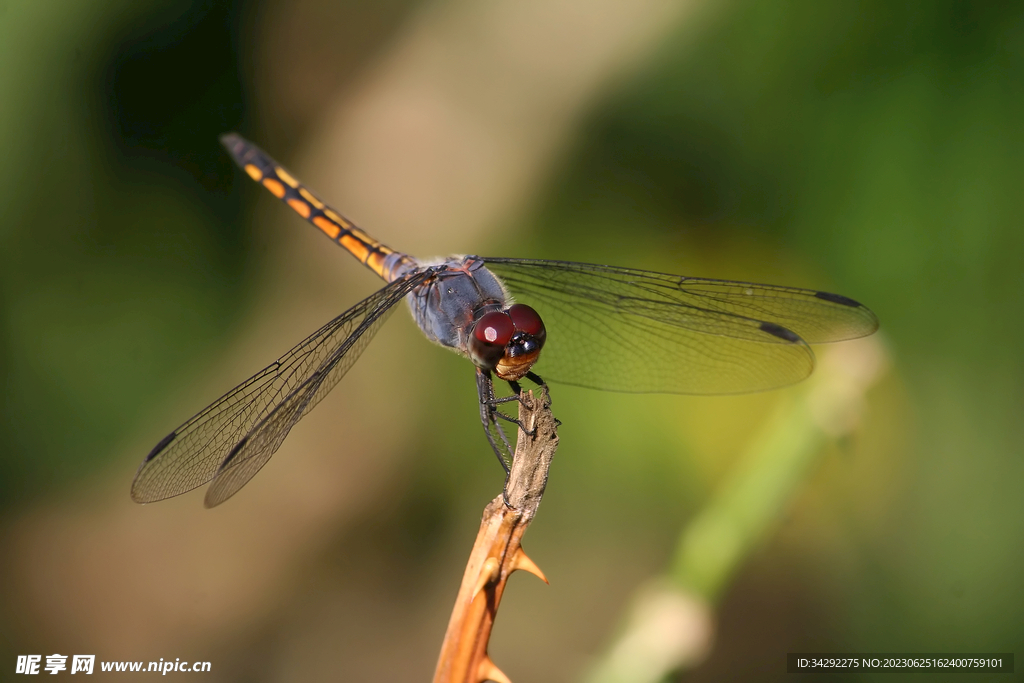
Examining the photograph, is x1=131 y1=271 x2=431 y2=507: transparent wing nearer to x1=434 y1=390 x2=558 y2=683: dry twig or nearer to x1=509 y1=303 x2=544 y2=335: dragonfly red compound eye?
x1=509 y1=303 x2=544 y2=335: dragonfly red compound eye

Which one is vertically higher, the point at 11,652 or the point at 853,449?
the point at 853,449

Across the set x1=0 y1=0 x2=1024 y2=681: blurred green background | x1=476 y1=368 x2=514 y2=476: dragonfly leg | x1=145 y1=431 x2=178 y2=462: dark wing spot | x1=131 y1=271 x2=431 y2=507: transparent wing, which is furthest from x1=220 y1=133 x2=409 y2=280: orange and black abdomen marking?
x1=145 y1=431 x2=178 y2=462: dark wing spot

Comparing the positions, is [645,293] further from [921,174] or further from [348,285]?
[348,285]

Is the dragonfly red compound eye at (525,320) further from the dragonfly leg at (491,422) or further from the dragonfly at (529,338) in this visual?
the dragonfly leg at (491,422)

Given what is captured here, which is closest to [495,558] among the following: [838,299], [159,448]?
[159,448]

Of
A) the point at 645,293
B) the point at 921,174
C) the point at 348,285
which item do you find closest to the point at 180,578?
the point at 348,285

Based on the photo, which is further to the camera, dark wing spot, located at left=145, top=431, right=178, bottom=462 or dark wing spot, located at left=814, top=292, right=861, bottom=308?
dark wing spot, located at left=814, top=292, right=861, bottom=308
